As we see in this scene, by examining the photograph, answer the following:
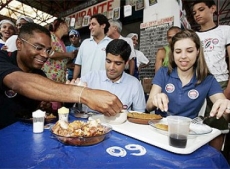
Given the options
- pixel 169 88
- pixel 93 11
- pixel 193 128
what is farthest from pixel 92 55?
pixel 93 11

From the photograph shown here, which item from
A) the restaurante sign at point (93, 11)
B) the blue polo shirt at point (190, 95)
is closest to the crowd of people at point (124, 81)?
the blue polo shirt at point (190, 95)

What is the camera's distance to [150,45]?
14.3 feet

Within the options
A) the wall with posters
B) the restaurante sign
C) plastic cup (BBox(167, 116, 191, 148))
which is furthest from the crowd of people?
the restaurante sign

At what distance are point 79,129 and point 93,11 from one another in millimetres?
6005

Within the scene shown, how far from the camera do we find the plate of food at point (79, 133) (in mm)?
792

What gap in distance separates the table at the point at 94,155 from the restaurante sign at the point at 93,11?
5.12 m

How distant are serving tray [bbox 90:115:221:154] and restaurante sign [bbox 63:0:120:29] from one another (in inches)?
194

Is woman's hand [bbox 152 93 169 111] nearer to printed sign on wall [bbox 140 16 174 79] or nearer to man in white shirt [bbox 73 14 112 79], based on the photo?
man in white shirt [bbox 73 14 112 79]

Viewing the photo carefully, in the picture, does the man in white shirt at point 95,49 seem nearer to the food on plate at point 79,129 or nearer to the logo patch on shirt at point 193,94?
the logo patch on shirt at point 193,94

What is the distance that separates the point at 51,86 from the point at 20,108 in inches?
20.4

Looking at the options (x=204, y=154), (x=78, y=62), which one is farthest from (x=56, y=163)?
(x=78, y=62)

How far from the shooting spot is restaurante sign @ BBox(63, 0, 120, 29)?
18.1ft

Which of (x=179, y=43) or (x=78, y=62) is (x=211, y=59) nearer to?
(x=179, y=43)

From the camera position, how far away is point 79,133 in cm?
82
